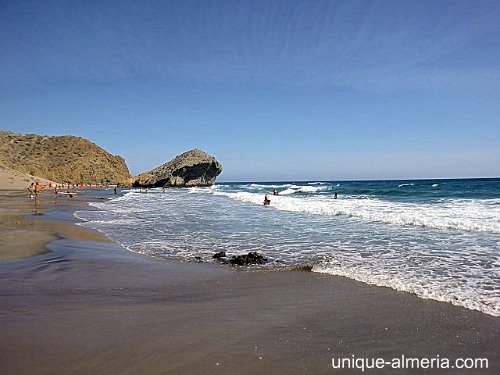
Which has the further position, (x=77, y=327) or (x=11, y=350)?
(x=77, y=327)

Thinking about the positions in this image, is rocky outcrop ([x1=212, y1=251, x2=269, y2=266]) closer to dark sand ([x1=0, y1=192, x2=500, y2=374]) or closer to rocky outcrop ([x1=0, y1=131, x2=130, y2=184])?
dark sand ([x1=0, y1=192, x2=500, y2=374])

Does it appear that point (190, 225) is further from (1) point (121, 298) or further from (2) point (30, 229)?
(1) point (121, 298)

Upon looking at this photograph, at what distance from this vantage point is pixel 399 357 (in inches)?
143

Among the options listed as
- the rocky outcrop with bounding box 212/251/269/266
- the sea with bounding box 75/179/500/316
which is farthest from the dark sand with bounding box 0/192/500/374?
the rocky outcrop with bounding box 212/251/269/266

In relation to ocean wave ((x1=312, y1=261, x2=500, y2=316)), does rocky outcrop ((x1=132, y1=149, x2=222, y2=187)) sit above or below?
above

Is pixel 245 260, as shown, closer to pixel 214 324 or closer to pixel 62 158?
pixel 214 324

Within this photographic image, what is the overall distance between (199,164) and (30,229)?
7190cm

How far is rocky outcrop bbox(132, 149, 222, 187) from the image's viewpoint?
8338 centimetres

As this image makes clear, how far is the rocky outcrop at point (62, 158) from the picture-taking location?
8944 cm

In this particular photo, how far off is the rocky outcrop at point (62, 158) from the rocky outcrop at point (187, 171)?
18.0 m

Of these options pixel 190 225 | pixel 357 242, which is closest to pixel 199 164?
pixel 190 225

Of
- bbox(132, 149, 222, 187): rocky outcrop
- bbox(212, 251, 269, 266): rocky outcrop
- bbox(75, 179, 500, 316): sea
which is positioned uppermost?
bbox(132, 149, 222, 187): rocky outcrop

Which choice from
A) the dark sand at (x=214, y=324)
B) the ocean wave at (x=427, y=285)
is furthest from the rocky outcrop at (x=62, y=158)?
the ocean wave at (x=427, y=285)

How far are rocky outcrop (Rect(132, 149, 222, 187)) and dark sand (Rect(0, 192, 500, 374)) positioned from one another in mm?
77436
